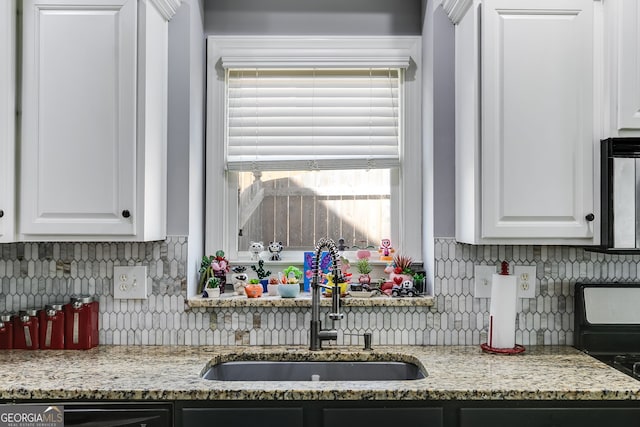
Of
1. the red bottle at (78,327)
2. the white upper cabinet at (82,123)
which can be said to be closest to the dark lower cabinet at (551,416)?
the white upper cabinet at (82,123)

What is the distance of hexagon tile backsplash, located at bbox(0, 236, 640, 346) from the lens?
230cm

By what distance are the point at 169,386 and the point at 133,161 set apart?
→ 83 cm

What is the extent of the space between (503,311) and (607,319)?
48 centimetres

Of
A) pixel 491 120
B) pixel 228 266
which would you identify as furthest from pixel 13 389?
pixel 491 120

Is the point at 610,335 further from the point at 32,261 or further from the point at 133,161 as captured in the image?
the point at 32,261

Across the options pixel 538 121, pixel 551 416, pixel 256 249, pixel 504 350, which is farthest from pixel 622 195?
pixel 256 249

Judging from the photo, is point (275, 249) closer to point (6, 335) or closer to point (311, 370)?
point (311, 370)

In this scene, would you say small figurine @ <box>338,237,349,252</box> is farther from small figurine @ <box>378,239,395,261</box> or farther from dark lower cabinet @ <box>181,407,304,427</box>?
dark lower cabinet @ <box>181,407,304,427</box>

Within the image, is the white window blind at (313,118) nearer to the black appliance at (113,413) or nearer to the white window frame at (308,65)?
the white window frame at (308,65)

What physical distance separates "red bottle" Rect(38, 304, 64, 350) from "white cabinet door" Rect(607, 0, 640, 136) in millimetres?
2260

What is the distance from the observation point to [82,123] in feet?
6.63

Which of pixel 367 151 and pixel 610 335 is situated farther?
pixel 367 151

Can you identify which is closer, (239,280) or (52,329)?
(52,329)

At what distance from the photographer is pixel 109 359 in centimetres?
204
